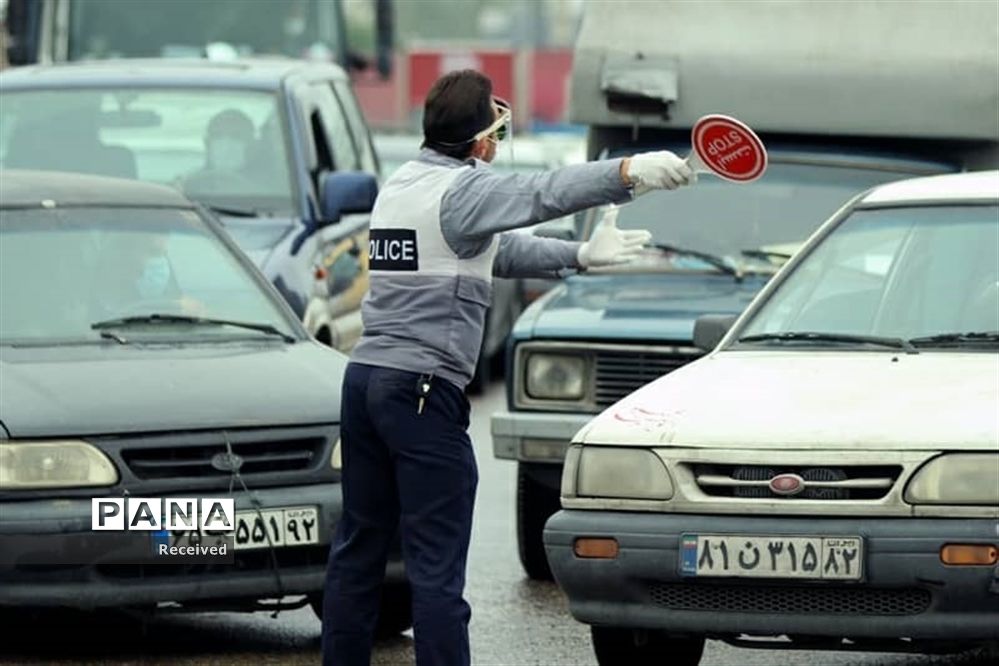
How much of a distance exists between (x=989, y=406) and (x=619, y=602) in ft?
3.83

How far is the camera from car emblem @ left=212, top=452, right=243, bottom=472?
29.5 ft

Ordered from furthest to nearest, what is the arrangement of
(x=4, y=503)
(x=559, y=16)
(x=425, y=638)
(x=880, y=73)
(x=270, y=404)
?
1. (x=559, y=16)
2. (x=880, y=73)
3. (x=270, y=404)
4. (x=4, y=503)
5. (x=425, y=638)

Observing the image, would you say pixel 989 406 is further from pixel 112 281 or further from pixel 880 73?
pixel 880 73

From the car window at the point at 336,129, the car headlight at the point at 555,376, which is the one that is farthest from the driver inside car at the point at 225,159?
the car headlight at the point at 555,376

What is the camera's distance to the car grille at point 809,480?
7.76 m

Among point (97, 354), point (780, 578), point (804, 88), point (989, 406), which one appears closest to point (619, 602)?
point (780, 578)

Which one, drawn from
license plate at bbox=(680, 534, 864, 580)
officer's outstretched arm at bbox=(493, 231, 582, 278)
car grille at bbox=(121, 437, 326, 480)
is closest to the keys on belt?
officer's outstretched arm at bbox=(493, 231, 582, 278)

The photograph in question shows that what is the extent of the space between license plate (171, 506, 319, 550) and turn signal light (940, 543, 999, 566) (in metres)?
2.28

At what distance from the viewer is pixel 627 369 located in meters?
10.8

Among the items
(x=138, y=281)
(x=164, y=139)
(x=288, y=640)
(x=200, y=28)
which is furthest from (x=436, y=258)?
(x=200, y=28)

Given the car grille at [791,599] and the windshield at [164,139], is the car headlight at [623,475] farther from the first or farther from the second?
the windshield at [164,139]

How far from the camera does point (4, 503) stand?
866 centimetres

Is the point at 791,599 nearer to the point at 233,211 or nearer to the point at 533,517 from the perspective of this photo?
the point at 533,517

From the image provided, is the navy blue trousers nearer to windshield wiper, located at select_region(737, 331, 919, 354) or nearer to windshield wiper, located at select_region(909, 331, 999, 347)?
windshield wiper, located at select_region(737, 331, 919, 354)
